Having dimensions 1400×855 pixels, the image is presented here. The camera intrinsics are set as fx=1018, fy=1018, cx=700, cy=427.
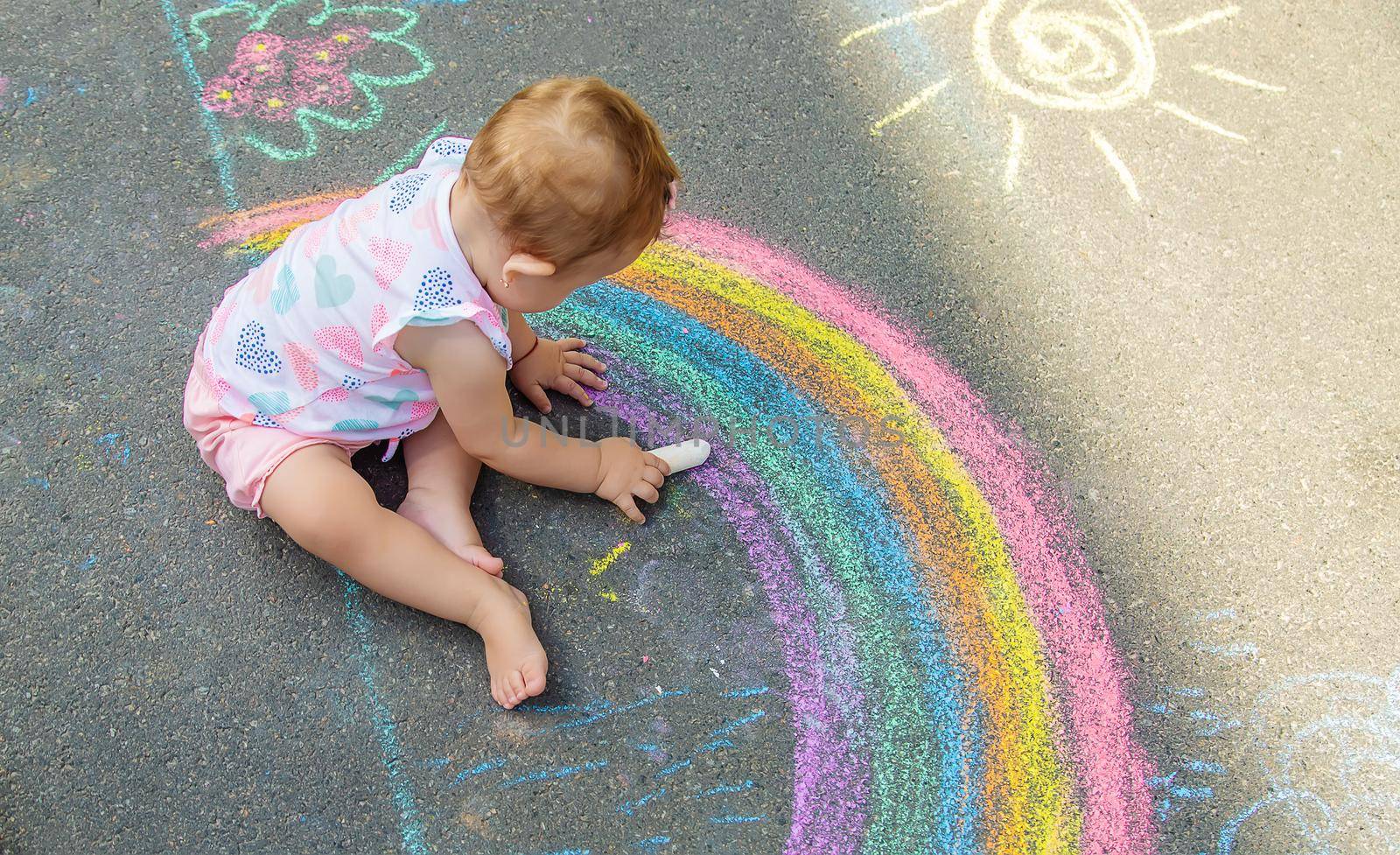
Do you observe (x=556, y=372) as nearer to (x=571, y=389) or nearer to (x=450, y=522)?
(x=571, y=389)

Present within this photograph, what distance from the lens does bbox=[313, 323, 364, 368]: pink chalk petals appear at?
1.43 m

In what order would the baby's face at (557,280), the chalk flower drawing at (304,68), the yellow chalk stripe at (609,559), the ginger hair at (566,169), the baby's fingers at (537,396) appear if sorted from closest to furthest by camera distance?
the ginger hair at (566,169) → the baby's face at (557,280) → the yellow chalk stripe at (609,559) → the baby's fingers at (537,396) → the chalk flower drawing at (304,68)

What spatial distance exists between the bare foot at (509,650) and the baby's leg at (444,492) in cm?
8

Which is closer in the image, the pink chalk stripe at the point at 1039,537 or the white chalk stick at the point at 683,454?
the pink chalk stripe at the point at 1039,537

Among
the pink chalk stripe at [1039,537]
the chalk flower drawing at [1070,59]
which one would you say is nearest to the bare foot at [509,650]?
the pink chalk stripe at [1039,537]

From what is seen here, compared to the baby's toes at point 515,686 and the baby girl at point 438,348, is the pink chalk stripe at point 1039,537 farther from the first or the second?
the baby's toes at point 515,686

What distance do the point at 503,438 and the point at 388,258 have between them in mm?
322

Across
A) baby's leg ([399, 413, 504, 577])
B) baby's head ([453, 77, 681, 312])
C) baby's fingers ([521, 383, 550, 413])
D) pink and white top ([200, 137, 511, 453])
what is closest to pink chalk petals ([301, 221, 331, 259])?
pink and white top ([200, 137, 511, 453])

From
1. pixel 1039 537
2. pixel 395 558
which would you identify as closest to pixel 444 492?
pixel 395 558

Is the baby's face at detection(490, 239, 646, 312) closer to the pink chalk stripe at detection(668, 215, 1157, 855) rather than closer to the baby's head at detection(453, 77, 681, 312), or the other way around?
the baby's head at detection(453, 77, 681, 312)

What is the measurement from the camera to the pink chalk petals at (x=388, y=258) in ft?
4.53

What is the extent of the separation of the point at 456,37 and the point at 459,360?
3.82 feet

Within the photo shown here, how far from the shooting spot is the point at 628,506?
1719 mm

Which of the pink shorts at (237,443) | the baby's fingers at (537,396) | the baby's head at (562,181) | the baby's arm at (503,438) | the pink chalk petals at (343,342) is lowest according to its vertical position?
the pink shorts at (237,443)
